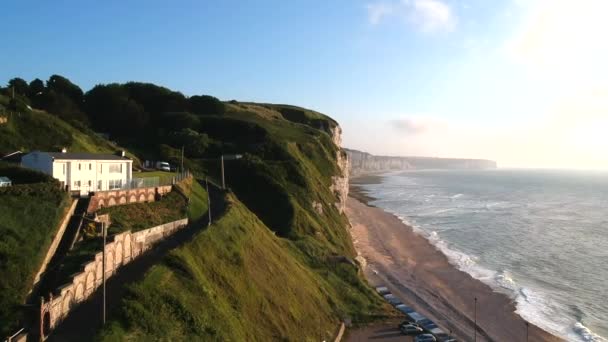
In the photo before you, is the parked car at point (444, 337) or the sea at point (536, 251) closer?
the parked car at point (444, 337)

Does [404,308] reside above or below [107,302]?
below

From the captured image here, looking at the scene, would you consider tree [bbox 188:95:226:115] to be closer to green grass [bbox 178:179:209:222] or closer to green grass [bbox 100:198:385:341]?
green grass [bbox 178:179:209:222]

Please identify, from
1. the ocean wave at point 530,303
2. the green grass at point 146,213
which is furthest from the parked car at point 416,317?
the green grass at point 146,213

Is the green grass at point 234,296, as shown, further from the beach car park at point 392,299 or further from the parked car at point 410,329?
the parked car at point 410,329

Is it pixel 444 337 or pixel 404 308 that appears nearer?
pixel 444 337

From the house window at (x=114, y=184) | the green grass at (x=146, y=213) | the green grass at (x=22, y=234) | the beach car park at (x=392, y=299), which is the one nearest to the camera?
the green grass at (x=22, y=234)

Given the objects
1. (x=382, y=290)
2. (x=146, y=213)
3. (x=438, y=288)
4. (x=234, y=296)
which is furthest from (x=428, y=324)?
(x=146, y=213)

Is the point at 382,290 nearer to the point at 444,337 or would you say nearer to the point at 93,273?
the point at 444,337
